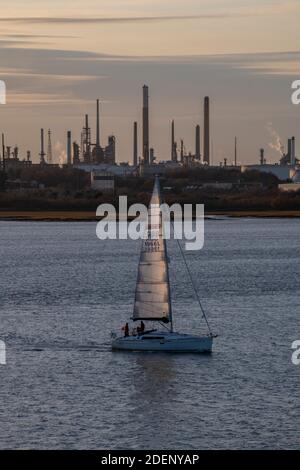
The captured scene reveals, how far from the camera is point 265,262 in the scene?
366ft

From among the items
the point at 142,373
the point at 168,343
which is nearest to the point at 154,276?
the point at 168,343

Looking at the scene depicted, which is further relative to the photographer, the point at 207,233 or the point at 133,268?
the point at 207,233

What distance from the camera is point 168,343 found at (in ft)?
175

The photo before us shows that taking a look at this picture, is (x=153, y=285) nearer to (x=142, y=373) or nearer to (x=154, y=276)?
(x=154, y=276)

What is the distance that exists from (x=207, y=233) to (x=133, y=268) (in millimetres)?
70317

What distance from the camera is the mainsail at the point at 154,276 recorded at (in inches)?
2186

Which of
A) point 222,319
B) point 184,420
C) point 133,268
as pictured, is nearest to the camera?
point 184,420

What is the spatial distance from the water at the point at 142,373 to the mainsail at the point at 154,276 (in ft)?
7.55

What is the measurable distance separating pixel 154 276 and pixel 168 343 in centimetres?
364

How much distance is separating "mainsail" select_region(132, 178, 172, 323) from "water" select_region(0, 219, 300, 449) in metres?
2.30

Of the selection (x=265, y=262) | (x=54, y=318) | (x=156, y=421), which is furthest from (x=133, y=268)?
(x=156, y=421)

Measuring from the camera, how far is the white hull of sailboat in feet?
175

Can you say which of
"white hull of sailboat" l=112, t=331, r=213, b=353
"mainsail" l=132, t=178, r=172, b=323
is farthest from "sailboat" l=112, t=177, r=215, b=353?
"white hull of sailboat" l=112, t=331, r=213, b=353
